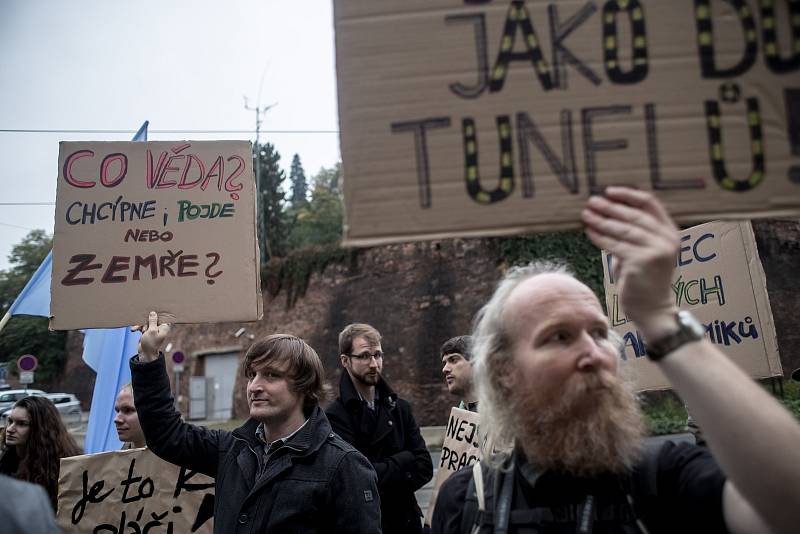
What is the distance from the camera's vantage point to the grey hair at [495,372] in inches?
77.4

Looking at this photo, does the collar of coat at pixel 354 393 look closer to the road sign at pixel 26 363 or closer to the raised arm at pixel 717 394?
the raised arm at pixel 717 394

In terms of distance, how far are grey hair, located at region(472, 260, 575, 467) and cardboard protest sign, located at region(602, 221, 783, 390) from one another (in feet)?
7.33

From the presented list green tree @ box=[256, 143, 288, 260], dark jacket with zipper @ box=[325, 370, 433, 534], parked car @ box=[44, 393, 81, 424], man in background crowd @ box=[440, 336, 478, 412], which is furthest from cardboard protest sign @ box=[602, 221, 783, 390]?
green tree @ box=[256, 143, 288, 260]

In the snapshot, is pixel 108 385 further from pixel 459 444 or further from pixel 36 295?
pixel 459 444

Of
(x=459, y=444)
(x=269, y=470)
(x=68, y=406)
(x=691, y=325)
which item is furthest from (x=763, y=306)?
(x=68, y=406)

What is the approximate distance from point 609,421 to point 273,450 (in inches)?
68.8

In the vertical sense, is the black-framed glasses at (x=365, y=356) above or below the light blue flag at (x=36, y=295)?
below

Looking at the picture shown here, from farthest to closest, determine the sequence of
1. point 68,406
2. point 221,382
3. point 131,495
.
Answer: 1. point 68,406
2. point 221,382
3. point 131,495

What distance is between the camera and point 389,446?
453cm

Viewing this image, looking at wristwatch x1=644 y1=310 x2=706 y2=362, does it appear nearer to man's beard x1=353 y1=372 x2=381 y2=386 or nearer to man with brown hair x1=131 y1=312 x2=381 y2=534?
man with brown hair x1=131 y1=312 x2=381 y2=534

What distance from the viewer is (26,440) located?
4117 mm

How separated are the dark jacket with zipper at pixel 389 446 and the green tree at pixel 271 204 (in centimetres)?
3459

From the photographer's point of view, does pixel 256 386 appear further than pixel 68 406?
No

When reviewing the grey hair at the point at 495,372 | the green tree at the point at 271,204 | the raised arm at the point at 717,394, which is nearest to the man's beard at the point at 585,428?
the grey hair at the point at 495,372
